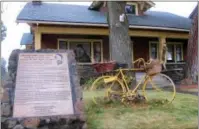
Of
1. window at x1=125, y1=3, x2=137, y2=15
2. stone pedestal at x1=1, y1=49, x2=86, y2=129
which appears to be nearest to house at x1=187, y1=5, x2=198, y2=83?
window at x1=125, y1=3, x2=137, y2=15

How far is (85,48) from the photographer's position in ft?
61.7

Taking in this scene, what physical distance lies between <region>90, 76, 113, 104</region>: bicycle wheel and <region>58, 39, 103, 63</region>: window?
9467 millimetres

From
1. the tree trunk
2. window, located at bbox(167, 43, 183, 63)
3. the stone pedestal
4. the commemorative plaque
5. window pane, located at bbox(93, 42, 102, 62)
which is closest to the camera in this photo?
the stone pedestal

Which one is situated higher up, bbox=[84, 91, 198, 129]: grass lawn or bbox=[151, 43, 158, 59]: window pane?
bbox=[151, 43, 158, 59]: window pane

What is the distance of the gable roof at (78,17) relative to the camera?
1641 centimetres

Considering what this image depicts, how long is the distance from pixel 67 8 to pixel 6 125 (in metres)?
15.0

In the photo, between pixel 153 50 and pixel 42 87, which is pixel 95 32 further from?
pixel 42 87

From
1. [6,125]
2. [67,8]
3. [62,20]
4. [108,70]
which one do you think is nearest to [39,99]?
[6,125]

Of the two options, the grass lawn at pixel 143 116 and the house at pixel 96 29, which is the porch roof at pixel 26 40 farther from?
the grass lawn at pixel 143 116

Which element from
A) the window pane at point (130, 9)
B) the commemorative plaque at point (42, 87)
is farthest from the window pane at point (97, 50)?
the commemorative plaque at point (42, 87)

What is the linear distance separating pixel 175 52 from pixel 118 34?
12579 millimetres

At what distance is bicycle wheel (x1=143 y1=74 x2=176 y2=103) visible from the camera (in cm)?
801

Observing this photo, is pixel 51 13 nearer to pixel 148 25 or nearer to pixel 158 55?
pixel 148 25

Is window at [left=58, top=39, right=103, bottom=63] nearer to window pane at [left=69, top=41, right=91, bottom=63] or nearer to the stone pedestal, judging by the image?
window pane at [left=69, top=41, right=91, bottom=63]
